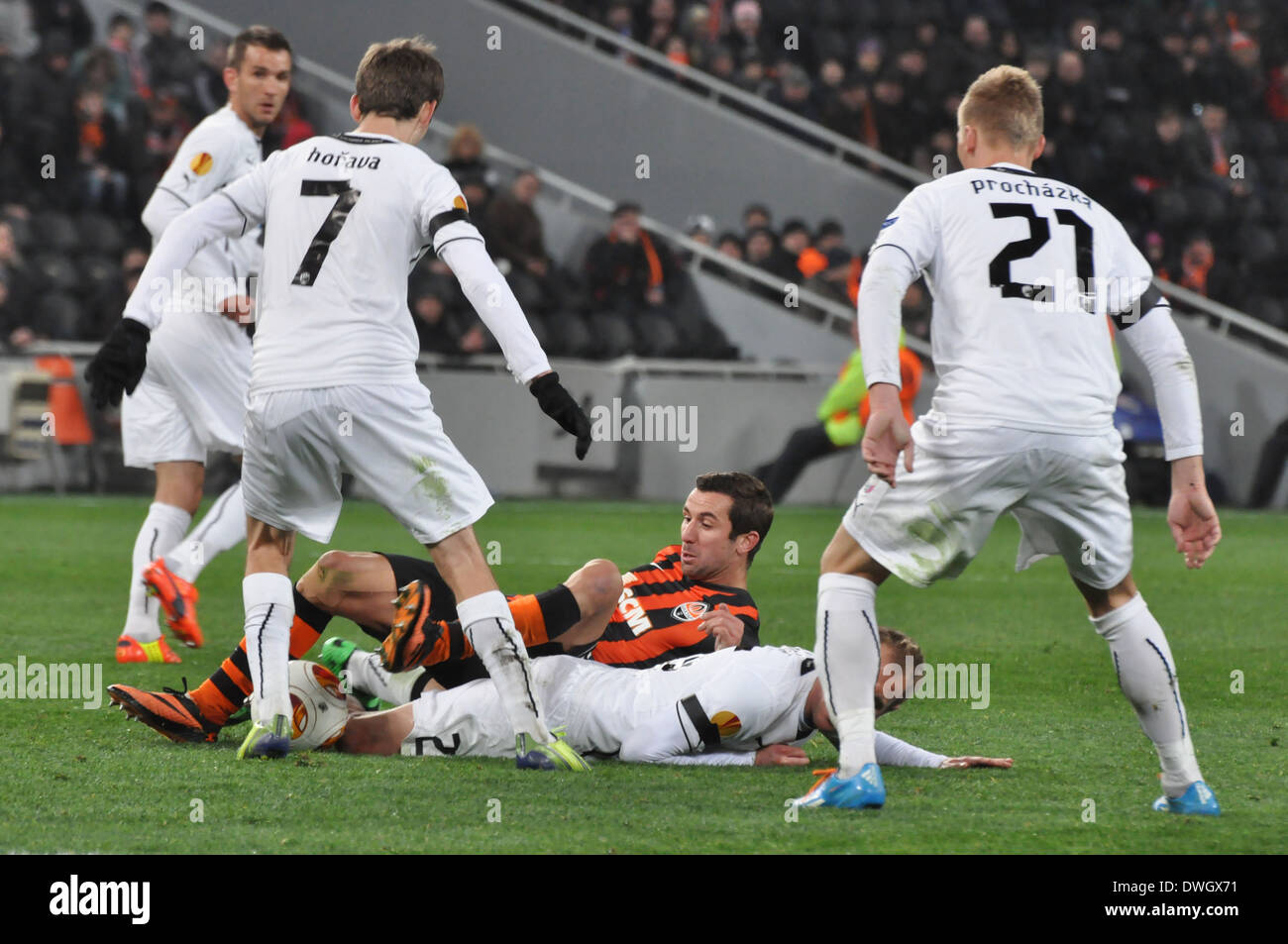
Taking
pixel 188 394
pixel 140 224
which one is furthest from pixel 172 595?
pixel 140 224

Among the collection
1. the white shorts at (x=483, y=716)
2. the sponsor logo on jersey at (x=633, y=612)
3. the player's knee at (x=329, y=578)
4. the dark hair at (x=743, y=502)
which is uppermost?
the dark hair at (x=743, y=502)

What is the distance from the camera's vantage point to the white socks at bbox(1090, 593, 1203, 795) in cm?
370

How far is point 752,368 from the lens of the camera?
Result: 13.9m

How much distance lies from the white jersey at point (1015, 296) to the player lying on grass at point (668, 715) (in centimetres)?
95

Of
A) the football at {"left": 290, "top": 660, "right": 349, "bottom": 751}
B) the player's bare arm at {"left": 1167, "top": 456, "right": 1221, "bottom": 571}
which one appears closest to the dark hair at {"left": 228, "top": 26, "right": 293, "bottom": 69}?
the football at {"left": 290, "top": 660, "right": 349, "bottom": 751}

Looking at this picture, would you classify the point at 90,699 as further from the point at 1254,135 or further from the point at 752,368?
the point at 1254,135

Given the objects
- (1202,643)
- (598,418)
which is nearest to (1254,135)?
(598,418)

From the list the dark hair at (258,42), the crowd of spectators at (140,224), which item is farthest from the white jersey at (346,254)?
the crowd of spectators at (140,224)

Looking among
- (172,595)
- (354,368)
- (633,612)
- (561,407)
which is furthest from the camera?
(172,595)

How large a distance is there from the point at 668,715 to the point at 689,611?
0.41 meters

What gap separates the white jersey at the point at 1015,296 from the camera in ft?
11.9

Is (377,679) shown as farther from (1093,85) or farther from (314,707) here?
(1093,85)

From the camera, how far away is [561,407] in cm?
393

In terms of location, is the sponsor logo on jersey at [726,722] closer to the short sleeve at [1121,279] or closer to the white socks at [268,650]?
the white socks at [268,650]
